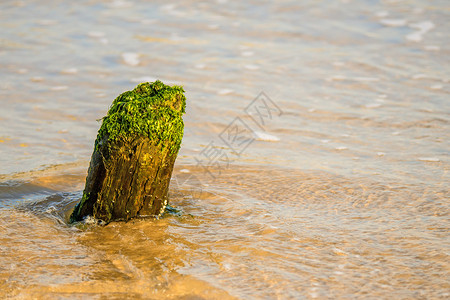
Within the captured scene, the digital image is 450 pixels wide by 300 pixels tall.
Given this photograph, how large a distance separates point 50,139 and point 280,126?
102 inches

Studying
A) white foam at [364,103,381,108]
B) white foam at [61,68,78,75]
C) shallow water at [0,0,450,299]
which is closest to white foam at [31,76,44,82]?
shallow water at [0,0,450,299]

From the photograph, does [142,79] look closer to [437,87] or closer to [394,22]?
[437,87]

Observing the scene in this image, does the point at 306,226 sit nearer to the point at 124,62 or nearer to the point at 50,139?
the point at 50,139

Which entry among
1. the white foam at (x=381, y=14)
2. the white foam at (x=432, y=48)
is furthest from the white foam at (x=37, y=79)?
the white foam at (x=381, y=14)

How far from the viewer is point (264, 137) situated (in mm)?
6254

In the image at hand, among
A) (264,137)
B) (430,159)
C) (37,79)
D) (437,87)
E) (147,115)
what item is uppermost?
(37,79)

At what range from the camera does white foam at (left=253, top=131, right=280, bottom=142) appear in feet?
20.3

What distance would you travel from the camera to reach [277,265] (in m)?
3.64

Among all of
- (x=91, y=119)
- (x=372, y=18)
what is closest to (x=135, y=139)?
(x=91, y=119)

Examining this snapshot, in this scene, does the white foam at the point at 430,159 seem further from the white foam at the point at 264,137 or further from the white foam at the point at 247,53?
the white foam at the point at 247,53

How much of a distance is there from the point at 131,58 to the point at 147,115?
510 cm

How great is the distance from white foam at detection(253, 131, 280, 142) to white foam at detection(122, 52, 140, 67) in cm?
289

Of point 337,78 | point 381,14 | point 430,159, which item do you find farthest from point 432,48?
point 430,159

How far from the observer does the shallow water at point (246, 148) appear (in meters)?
3.54
